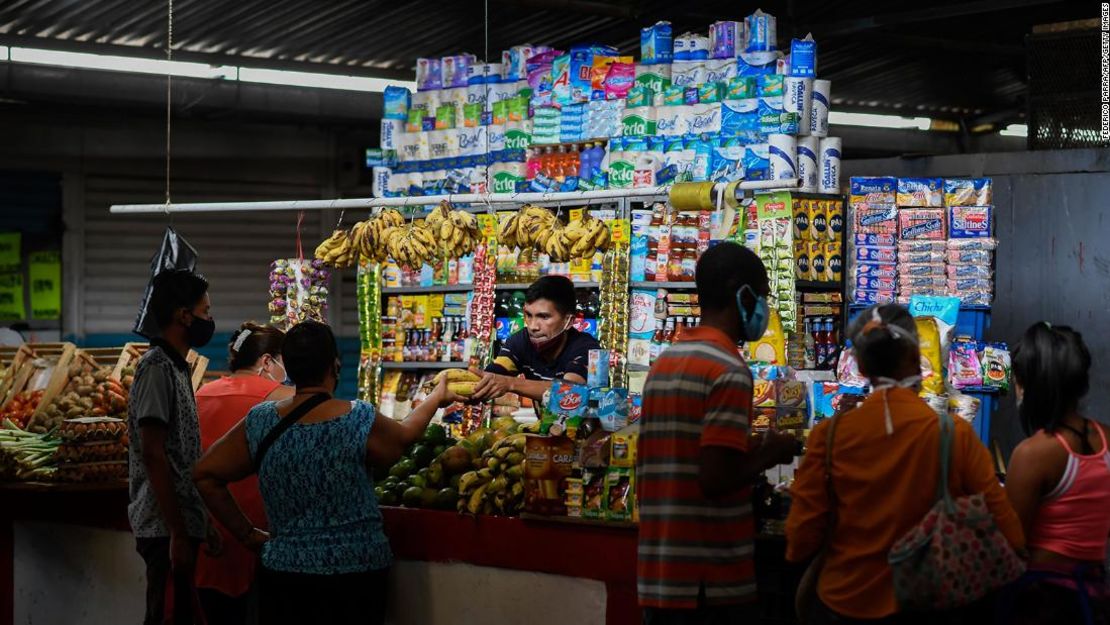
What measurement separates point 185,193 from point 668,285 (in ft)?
20.9

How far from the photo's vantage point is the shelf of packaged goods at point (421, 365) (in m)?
9.14

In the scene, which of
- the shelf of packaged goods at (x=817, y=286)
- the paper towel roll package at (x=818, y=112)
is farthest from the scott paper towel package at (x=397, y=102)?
the shelf of packaged goods at (x=817, y=286)

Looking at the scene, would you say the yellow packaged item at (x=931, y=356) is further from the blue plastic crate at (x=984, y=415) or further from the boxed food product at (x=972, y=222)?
the boxed food product at (x=972, y=222)

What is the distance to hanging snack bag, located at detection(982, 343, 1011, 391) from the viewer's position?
7.77 m

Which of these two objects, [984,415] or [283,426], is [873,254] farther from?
[283,426]

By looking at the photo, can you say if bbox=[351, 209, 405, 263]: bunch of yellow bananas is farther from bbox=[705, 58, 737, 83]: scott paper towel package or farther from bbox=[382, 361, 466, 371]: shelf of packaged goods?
bbox=[705, 58, 737, 83]: scott paper towel package

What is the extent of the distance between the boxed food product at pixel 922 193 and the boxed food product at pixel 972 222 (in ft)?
0.43

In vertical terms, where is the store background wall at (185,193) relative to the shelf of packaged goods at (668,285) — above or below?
above

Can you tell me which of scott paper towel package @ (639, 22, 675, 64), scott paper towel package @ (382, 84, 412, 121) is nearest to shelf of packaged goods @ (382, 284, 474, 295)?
scott paper towel package @ (382, 84, 412, 121)

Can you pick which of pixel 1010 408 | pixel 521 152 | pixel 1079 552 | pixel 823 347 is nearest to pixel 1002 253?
pixel 1010 408

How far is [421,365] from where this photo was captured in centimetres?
928

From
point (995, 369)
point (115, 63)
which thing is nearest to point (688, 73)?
point (995, 369)

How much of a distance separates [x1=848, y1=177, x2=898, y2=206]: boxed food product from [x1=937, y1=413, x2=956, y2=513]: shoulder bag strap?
5197 millimetres

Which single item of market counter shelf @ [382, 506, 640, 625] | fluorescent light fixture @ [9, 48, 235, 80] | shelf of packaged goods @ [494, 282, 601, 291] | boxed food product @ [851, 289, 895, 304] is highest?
fluorescent light fixture @ [9, 48, 235, 80]
